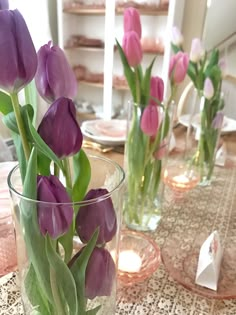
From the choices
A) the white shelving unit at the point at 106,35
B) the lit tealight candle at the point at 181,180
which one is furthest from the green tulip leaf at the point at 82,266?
the white shelving unit at the point at 106,35

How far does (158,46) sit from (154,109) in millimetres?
1805

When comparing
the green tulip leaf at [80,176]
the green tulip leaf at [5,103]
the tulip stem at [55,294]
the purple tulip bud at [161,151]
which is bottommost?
the purple tulip bud at [161,151]

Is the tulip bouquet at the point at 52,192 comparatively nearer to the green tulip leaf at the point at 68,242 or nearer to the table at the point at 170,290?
the green tulip leaf at the point at 68,242

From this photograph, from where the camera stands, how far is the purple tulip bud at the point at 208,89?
2.77 ft

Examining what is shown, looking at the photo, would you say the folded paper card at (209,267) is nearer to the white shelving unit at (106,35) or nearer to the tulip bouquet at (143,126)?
the tulip bouquet at (143,126)

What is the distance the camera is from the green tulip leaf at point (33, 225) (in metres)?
0.29

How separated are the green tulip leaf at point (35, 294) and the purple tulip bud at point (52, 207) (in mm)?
70

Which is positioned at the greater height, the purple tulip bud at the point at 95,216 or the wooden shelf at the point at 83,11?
the purple tulip bud at the point at 95,216

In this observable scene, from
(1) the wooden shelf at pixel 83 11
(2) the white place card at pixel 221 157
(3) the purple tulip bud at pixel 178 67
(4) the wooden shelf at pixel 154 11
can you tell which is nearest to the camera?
(3) the purple tulip bud at pixel 178 67

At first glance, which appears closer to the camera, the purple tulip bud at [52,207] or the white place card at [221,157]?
the purple tulip bud at [52,207]

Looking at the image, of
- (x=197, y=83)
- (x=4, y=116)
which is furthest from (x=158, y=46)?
(x=4, y=116)

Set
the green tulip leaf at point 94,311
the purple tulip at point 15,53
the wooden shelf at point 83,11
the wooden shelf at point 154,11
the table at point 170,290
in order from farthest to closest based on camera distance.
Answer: the wooden shelf at point 83,11
the wooden shelf at point 154,11
the table at point 170,290
the green tulip leaf at point 94,311
the purple tulip at point 15,53

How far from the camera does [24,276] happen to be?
0.37 m

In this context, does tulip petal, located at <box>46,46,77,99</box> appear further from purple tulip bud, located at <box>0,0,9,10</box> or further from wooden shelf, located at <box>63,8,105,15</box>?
wooden shelf, located at <box>63,8,105,15</box>
